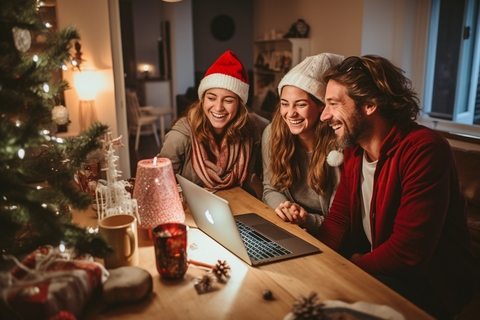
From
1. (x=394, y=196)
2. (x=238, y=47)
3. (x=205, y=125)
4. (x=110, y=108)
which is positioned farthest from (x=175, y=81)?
(x=394, y=196)

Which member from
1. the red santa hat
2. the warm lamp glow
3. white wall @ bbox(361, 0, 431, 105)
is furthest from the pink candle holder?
white wall @ bbox(361, 0, 431, 105)

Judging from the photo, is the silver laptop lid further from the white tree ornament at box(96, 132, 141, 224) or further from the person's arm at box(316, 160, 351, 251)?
the person's arm at box(316, 160, 351, 251)

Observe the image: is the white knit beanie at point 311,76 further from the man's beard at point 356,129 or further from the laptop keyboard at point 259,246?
the laptop keyboard at point 259,246

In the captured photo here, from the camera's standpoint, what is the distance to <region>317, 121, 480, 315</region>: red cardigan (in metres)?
1.16

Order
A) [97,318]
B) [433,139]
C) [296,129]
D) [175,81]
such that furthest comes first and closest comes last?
1. [175,81]
2. [296,129]
3. [433,139]
4. [97,318]

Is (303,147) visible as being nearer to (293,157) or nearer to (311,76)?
(293,157)

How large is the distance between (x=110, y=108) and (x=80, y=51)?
61 cm

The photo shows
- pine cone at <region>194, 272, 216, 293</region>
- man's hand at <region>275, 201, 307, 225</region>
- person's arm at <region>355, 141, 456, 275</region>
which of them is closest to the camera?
pine cone at <region>194, 272, 216, 293</region>

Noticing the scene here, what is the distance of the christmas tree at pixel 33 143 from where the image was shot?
2.59 ft

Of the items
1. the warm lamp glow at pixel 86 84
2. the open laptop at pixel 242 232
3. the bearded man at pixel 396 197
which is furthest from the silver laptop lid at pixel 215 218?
the warm lamp glow at pixel 86 84

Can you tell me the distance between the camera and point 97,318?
0.81 m

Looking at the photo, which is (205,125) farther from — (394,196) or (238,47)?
(238,47)

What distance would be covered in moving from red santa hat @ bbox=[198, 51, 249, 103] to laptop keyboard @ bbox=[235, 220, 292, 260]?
3.02ft

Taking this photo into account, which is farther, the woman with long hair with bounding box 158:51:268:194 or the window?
the window
